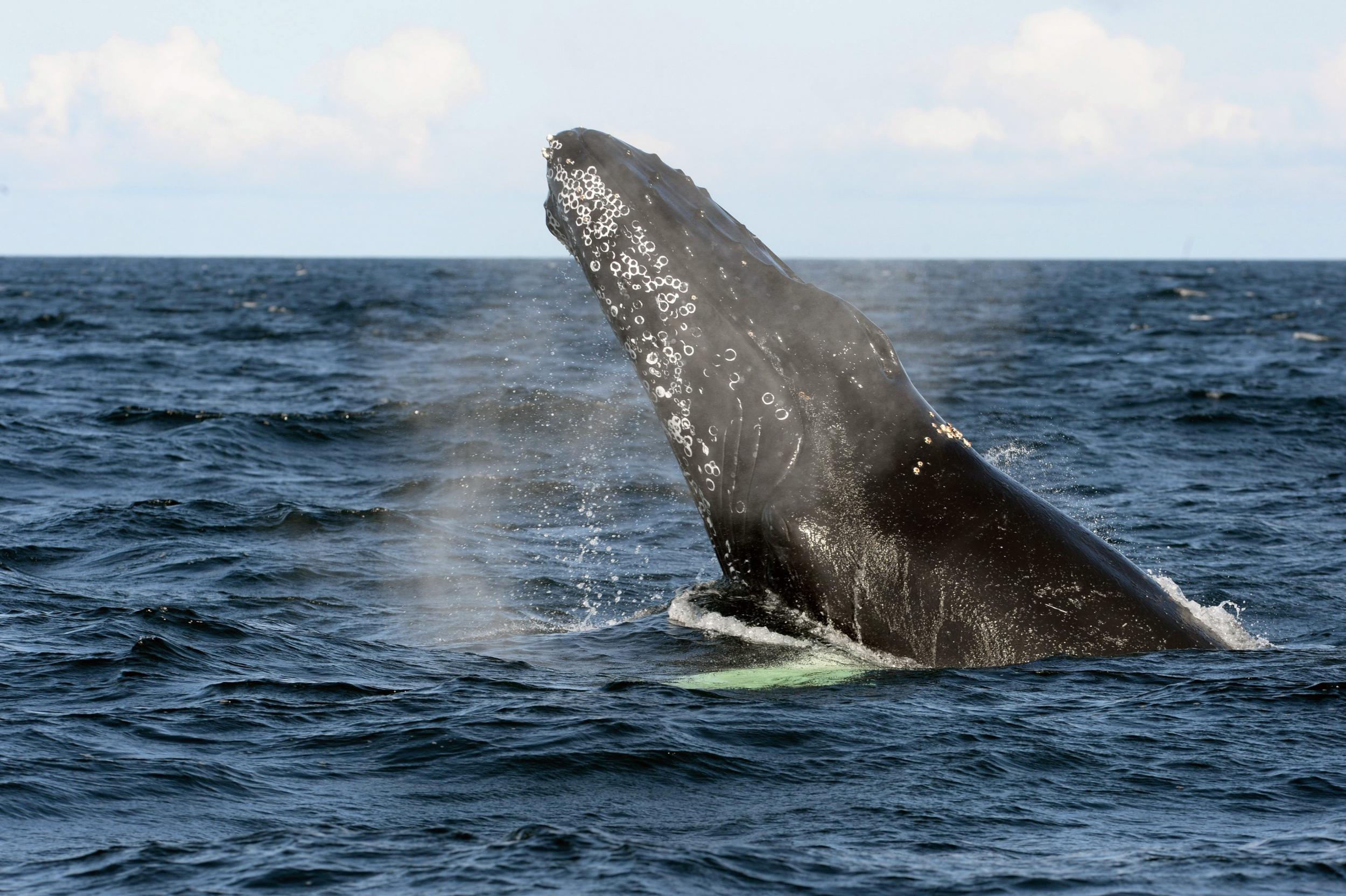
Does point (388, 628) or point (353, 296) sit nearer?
point (388, 628)

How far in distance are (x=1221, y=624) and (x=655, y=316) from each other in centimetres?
440

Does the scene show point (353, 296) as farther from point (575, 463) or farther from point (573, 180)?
point (573, 180)

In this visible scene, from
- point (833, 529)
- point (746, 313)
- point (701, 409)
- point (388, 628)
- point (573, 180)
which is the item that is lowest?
point (388, 628)

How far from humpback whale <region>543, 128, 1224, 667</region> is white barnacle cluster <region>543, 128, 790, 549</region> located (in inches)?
0.4

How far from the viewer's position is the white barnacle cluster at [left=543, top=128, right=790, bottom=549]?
27.9ft

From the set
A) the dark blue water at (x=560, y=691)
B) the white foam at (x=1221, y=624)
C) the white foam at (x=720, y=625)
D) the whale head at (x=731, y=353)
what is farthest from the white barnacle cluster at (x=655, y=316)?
the white foam at (x=1221, y=624)

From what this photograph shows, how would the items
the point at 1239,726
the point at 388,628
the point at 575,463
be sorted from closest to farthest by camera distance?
the point at 1239,726 < the point at 388,628 < the point at 575,463

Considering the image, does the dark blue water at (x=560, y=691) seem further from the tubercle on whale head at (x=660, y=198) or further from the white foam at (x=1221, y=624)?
the tubercle on whale head at (x=660, y=198)

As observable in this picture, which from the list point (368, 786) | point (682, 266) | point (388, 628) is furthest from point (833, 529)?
point (388, 628)

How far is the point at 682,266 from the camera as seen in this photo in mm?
8609

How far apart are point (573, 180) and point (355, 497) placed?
A: 891cm

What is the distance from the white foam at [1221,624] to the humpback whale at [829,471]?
0.27 m

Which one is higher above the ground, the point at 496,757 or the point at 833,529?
the point at 833,529

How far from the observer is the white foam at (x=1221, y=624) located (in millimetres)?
9094
